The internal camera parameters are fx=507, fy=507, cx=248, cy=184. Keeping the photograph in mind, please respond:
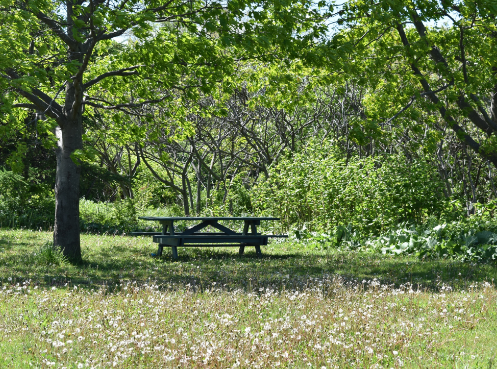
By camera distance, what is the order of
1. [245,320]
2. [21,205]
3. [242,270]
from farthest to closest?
[21,205] → [242,270] → [245,320]

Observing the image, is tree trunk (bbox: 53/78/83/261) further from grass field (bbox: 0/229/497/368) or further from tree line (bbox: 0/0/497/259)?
grass field (bbox: 0/229/497/368)

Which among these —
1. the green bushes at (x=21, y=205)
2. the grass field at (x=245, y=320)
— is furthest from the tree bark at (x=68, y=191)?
the green bushes at (x=21, y=205)

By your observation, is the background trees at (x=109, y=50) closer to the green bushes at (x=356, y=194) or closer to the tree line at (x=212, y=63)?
the tree line at (x=212, y=63)

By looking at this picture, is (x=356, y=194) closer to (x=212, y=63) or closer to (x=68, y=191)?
(x=212, y=63)

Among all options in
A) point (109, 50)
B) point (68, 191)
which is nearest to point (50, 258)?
point (68, 191)

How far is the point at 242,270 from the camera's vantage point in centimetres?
876

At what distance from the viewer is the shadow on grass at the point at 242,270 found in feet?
24.0

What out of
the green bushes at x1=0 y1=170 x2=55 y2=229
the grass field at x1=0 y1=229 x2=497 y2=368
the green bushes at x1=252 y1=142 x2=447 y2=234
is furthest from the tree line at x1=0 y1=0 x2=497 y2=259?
the green bushes at x1=0 y1=170 x2=55 y2=229

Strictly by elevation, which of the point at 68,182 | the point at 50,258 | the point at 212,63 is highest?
the point at 212,63

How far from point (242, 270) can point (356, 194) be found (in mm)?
4957

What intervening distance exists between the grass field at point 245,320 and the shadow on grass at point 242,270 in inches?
1.5

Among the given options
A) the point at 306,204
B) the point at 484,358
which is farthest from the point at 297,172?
the point at 484,358

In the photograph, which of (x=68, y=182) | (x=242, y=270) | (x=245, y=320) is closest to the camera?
(x=245, y=320)

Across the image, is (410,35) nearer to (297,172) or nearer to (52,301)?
(297,172)
